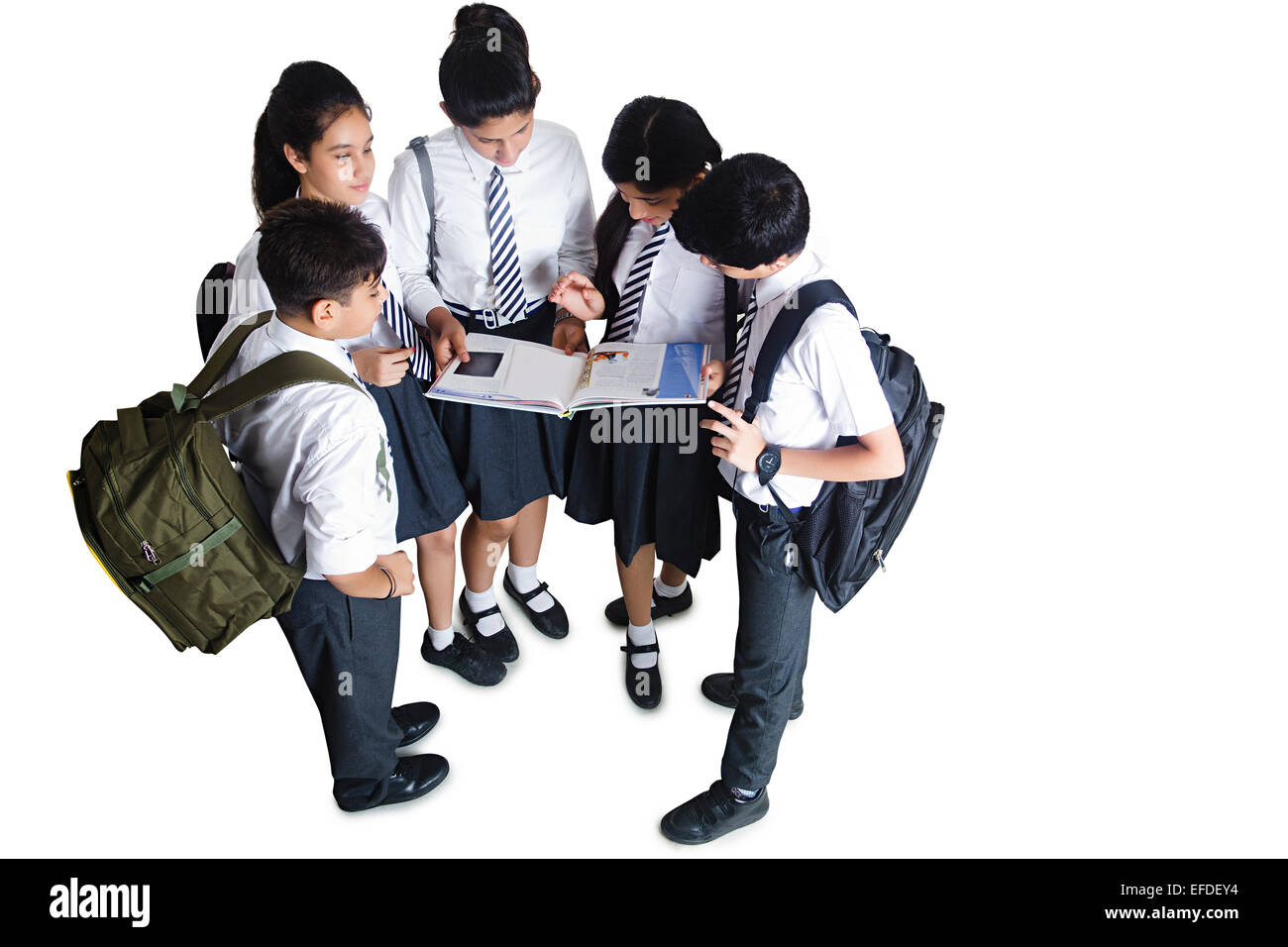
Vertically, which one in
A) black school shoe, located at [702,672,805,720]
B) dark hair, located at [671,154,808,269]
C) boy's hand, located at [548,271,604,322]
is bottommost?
black school shoe, located at [702,672,805,720]

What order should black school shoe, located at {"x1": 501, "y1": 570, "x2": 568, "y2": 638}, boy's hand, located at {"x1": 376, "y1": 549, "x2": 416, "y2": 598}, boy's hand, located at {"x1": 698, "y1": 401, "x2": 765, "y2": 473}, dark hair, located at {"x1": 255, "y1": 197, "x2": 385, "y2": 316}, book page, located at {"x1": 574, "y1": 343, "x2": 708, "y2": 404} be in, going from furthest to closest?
1. black school shoe, located at {"x1": 501, "y1": 570, "x2": 568, "y2": 638}
2. book page, located at {"x1": 574, "y1": 343, "x2": 708, "y2": 404}
3. boy's hand, located at {"x1": 376, "y1": 549, "x2": 416, "y2": 598}
4. boy's hand, located at {"x1": 698, "y1": 401, "x2": 765, "y2": 473}
5. dark hair, located at {"x1": 255, "y1": 197, "x2": 385, "y2": 316}

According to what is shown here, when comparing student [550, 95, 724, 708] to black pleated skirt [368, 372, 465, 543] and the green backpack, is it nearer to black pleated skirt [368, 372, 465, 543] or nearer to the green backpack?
black pleated skirt [368, 372, 465, 543]

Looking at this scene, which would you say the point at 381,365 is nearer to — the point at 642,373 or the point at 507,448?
the point at 507,448

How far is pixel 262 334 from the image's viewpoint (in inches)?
85.9

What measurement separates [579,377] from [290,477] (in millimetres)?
829

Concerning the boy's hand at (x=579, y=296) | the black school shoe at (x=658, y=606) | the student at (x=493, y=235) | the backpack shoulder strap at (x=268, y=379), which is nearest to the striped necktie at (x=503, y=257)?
the student at (x=493, y=235)

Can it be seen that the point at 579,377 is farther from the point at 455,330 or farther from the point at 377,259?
the point at 377,259

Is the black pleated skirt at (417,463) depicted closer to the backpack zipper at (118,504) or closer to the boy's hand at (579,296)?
the boy's hand at (579,296)

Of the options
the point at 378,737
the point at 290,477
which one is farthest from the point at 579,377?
the point at 378,737

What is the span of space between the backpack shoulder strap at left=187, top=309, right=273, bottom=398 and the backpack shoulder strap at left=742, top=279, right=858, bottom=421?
3.46 feet

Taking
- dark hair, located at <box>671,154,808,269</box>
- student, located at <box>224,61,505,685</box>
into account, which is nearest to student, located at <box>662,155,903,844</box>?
dark hair, located at <box>671,154,808,269</box>

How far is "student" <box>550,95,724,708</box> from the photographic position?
2533mm

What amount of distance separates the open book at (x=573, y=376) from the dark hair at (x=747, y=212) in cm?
42

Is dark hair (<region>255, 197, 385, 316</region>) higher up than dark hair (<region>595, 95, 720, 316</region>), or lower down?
lower down
